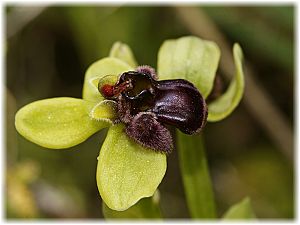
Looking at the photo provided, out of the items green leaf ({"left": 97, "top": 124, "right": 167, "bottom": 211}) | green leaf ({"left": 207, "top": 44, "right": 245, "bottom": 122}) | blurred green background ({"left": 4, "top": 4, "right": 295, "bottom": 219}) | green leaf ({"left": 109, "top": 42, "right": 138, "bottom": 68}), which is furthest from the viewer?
blurred green background ({"left": 4, "top": 4, "right": 295, "bottom": 219})

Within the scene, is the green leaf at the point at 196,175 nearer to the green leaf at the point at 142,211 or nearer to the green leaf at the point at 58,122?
the green leaf at the point at 142,211

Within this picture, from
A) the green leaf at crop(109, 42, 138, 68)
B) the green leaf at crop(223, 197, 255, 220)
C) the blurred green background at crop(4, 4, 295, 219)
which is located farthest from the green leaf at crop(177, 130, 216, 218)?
the blurred green background at crop(4, 4, 295, 219)

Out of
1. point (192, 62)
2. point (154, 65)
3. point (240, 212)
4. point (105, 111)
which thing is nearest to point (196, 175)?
point (240, 212)

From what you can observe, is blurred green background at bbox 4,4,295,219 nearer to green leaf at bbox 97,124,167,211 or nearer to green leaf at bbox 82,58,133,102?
green leaf at bbox 82,58,133,102

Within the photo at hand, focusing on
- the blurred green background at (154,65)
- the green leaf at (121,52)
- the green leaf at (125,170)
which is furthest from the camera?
the blurred green background at (154,65)

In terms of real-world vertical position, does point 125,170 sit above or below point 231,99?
below

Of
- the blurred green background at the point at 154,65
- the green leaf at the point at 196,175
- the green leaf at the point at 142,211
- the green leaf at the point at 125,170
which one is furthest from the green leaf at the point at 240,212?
the blurred green background at the point at 154,65

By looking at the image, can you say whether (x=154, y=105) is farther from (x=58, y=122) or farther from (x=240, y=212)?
(x=240, y=212)
